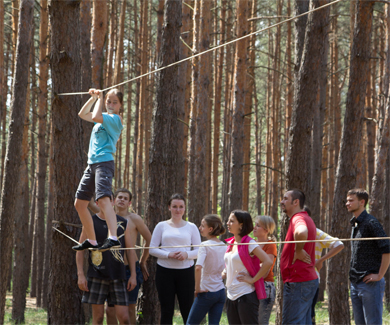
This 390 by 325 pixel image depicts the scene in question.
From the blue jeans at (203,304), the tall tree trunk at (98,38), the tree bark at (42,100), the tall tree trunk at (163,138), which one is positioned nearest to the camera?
the blue jeans at (203,304)

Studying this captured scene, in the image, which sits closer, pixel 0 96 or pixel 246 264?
pixel 246 264

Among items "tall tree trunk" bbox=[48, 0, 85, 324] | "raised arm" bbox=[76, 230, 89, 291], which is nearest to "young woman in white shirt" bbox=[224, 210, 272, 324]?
"raised arm" bbox=[76, 230, 89, 291]

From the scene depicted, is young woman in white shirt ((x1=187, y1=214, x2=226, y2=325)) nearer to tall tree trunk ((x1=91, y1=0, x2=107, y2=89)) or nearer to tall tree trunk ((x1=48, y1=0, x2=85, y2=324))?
tall tree trunk ((x1=48, y1=0, x2=85, y2=324))

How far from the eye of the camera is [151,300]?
6234 millimetres

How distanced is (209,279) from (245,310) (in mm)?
519

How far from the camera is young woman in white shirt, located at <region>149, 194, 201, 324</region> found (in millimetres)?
4871

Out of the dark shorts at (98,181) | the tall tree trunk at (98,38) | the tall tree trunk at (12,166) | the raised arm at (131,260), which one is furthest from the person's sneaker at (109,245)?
the tall tree trunk at (98,38)

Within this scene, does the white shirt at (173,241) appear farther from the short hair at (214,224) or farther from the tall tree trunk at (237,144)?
the tall tree trunk at (237,144)

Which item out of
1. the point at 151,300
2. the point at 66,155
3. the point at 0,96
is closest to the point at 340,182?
the point at 151,300

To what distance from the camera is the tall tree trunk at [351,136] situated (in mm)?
6754

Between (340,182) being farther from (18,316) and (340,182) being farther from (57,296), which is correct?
(18,316)

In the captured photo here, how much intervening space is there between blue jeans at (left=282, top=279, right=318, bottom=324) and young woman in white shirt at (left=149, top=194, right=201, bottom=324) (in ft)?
3.71

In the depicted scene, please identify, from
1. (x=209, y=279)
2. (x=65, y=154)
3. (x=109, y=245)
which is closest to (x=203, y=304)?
(x=209, y=279)

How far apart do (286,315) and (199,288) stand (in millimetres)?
810
